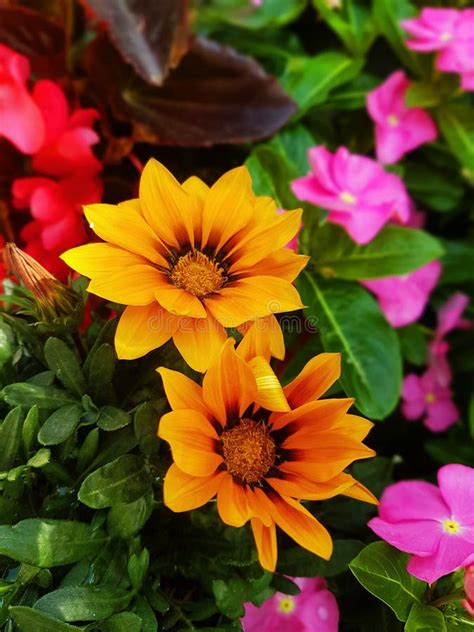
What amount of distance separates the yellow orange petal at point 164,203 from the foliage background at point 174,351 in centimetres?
7

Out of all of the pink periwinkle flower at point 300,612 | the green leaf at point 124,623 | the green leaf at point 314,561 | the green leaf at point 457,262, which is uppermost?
the green leaf at point 124,623

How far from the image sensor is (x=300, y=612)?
1.69 feet

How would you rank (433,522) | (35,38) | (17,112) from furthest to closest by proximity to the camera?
(35,38)
(17,112)
(433,522)

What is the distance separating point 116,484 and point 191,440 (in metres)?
0.06

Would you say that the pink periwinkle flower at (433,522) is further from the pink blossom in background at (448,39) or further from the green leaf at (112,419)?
the pink blossom in background at (448,39)

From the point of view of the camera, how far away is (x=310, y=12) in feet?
3.07

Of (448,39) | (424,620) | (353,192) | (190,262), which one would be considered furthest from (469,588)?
(448,39)

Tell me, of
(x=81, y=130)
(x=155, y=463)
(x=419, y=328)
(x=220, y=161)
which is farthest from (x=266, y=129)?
(x=155, y=463)

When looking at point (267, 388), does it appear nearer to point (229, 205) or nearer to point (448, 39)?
point (229, 205)

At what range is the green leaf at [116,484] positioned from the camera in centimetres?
40

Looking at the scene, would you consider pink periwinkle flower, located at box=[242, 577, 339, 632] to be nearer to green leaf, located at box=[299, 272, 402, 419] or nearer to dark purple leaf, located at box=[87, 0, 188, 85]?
green leaf, located at box=[299, 272, 402, 419]

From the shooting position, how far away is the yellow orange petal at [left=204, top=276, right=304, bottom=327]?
397 millimetres

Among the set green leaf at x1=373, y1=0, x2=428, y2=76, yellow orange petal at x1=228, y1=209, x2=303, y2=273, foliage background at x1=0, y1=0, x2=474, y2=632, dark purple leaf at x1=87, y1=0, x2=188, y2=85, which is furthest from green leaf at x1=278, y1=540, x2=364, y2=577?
green leaf at x1=373, y1=0, x2=428, y2=76

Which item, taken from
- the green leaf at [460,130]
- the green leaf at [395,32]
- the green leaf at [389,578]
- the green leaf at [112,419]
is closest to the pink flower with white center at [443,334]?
the green leaf at [460,130]
